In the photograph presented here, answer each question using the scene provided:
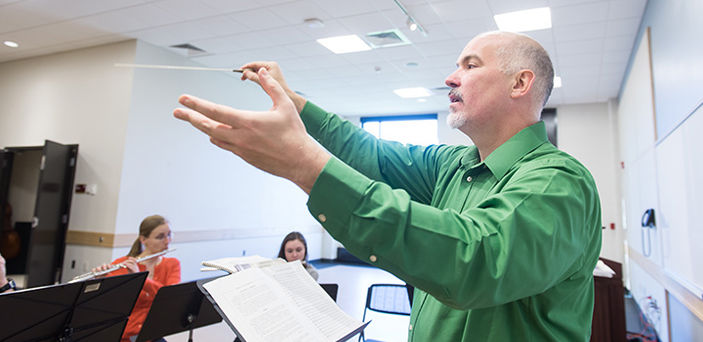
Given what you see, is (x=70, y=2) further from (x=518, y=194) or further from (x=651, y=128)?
(x=651, y=128)

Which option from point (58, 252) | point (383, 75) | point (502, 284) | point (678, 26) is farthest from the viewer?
point (383, 75)

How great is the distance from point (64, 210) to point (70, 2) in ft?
8.67

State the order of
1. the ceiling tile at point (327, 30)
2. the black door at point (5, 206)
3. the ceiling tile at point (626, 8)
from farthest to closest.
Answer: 1. the black door at point (5, 206)
2. the ceiling tile at point (327, 30)
3. the ceiling tile at point (626, 8)

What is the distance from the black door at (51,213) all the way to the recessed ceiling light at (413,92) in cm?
523

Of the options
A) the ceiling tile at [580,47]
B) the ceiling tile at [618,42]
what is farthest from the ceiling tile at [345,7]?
the ceiling tile at [618,42]

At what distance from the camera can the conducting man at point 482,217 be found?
521 mm

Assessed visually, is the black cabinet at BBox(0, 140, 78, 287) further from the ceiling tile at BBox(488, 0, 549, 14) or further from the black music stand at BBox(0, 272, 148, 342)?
the ceiling tile at BBox(488, 0, 549, 14)

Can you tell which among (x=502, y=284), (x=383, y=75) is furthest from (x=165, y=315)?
(x=383, y=75)

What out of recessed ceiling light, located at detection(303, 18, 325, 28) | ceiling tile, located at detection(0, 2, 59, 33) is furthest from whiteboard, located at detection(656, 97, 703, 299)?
ceiling tile, located at detection(0, 2, 59, 33)

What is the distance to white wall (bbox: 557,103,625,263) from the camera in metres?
7.48

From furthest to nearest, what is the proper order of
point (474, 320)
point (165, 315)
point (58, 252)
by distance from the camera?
1. point (58, 252)
2. point (165, 315)
3. point (474, 320)

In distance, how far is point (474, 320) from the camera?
758mm

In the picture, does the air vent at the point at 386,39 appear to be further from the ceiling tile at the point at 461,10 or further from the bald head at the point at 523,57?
the bald head at the point at 523,57

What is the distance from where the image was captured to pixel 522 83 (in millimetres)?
940
